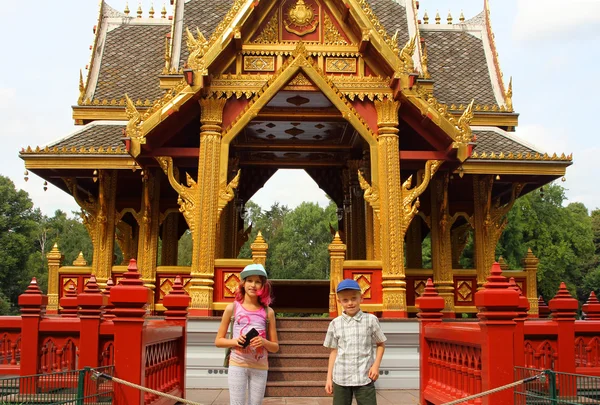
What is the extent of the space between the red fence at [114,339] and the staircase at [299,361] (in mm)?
1776

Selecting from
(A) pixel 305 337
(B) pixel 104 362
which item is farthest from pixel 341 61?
(B) pixel 104 362

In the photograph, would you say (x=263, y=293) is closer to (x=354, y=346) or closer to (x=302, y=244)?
(x=354, y=346)

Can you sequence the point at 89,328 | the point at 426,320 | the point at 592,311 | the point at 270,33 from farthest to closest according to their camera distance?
the point at 270,33 → the point at 592,311 → the point at 426,320 → the point at 89,328

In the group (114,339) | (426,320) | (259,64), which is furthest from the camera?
(259,64)

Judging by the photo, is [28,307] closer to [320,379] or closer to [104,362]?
[104,362]

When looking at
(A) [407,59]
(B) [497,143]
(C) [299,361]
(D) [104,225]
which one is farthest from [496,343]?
(D) [104,225]

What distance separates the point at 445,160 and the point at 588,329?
3750 millimetres

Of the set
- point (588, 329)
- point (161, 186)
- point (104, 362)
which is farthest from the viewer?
point (161, 186)

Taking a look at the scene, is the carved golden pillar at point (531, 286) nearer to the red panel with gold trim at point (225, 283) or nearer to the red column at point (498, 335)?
the red panel with gold trim at point (225, 283)

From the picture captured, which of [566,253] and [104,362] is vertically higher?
[566,253]

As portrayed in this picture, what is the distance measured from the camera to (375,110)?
11508 mm

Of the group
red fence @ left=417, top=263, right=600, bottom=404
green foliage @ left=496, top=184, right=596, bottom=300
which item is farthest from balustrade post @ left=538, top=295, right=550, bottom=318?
green foliage @ left=496, top=184, right=596, bottom=300

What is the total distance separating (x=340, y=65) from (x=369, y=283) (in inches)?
142

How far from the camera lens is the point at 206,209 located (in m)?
11.0
